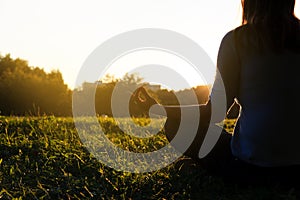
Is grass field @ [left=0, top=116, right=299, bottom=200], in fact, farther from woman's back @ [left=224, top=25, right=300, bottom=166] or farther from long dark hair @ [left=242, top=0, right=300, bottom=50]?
long dark hair @ [left=242, top=0, right=300, bottom=50]

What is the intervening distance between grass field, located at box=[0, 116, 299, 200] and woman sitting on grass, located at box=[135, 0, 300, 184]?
347mm

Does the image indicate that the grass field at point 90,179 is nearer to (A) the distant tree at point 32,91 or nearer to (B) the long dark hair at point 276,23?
(B) the long dark hair at point 276,23

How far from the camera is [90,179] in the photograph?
14.9ft

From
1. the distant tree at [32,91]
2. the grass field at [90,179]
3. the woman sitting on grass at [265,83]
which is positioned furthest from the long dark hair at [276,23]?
the distant tree at [32,91]

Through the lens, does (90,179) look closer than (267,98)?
No

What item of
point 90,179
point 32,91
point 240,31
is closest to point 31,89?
point 32,91

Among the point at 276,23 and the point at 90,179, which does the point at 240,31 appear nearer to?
the point at 276,23

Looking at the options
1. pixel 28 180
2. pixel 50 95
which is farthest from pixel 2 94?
pixel 28 180

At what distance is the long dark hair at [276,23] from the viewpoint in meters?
3.32

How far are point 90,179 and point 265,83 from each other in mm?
1999

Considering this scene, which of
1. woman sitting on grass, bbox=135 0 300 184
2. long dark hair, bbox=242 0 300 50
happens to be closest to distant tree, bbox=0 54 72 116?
woman sitting on grass, bbox=135 0 300 184

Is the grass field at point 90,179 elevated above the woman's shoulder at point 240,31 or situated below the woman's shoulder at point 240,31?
below

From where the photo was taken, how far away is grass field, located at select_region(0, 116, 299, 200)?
406 cm

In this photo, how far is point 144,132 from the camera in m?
6.96
